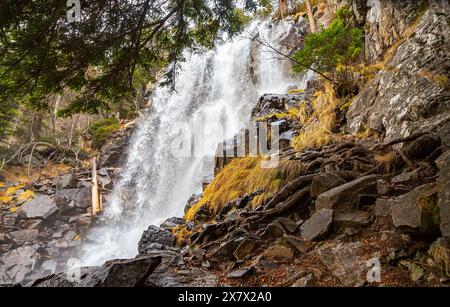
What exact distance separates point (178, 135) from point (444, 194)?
761 inches

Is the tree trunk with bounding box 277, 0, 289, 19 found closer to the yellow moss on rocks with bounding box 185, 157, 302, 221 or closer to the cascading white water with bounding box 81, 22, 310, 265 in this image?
the cascading white water with bounding box 81, 22, 310, 265

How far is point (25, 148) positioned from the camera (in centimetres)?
2380

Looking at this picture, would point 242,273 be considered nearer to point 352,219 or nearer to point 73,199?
point 352,219

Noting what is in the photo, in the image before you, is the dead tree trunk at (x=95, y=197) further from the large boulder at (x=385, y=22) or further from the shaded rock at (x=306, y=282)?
the shaded rock at (x=306, y=282)

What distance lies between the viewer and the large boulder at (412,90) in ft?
16.2

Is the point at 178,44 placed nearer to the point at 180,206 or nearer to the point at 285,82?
the point at 180,206

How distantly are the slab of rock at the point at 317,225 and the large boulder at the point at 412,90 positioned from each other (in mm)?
2062

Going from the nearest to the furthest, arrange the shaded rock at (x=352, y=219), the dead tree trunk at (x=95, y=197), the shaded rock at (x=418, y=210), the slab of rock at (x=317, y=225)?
the shaded rock at (x=418, y=210)
the shaded rock at (x=352, y=219)
the slab of rock at (x=317, y=225)
the dead tree trunk at (x=95, y=197)

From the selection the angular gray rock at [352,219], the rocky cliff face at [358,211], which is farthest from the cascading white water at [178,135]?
the angular gray rock at [352,219]

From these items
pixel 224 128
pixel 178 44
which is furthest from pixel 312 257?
pixel 224 128

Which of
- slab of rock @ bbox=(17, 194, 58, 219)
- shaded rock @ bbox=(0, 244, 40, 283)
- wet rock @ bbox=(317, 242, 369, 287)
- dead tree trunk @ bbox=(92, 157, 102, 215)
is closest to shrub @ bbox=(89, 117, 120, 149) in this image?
dead tree trunk @ bbox=(92, 157, 102, 215)

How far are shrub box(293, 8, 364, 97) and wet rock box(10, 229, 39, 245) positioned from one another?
17.2 m

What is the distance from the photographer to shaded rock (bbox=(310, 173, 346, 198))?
479 centimetres

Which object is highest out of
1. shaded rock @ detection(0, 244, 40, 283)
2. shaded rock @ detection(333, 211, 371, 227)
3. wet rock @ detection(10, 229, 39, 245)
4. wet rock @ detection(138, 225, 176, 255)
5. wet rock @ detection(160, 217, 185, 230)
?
shaded rock @ detection(333, 211, 371, 227)
